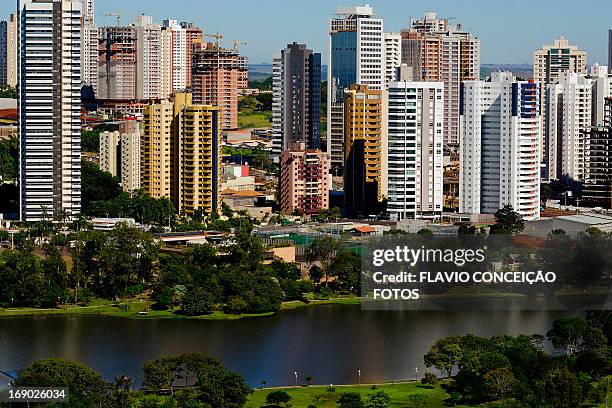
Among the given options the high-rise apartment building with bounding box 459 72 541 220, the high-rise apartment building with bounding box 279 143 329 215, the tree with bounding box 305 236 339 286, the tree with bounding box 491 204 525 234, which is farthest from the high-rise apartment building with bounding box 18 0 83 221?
the tree with bounding box 491 204 525 234

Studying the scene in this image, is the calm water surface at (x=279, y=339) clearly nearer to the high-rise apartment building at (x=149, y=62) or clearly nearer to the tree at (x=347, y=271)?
the tree at (x=347, y=271)

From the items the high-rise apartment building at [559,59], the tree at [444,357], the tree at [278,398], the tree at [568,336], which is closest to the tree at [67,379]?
the tree at [278,398]

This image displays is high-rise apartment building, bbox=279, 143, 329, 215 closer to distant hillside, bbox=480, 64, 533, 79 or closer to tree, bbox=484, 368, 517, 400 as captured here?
tree, bbox=484, 368, 517, 400

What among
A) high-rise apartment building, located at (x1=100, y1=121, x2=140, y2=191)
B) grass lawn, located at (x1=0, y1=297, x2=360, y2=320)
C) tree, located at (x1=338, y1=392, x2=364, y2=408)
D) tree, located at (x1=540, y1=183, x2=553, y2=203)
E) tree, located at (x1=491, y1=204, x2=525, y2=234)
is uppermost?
high-rise apartment building, located at (x1=100, y1=121, x2=140, y2=191)

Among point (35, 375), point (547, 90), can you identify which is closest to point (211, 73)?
point (547, 90)

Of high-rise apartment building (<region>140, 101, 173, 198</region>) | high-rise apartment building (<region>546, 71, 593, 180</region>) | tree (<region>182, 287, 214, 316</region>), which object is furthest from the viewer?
high-rise apartment building (<region>546, 71, 593, 180</region>)

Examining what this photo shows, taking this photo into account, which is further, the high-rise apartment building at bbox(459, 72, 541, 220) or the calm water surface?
the high-rise apartment building at bbox(459, 72, 541, 220)
